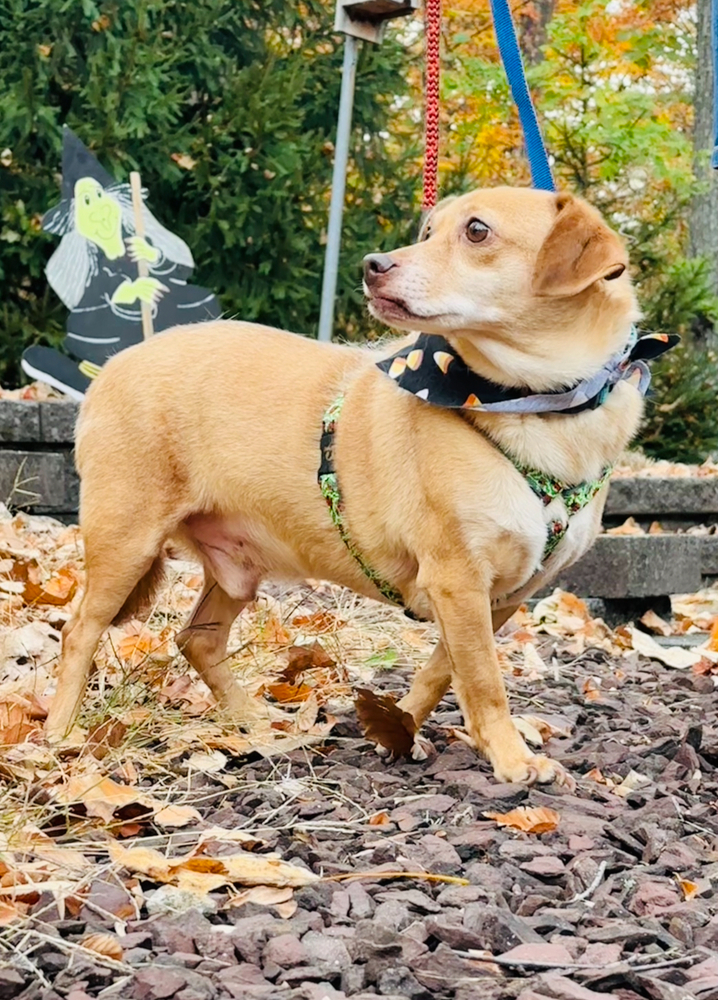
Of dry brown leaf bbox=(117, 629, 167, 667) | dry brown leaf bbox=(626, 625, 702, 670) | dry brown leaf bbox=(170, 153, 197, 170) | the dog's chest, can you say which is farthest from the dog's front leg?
dry brown leaf bbox=(170, 153, 197, 170)

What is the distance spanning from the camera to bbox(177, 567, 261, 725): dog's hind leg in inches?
151

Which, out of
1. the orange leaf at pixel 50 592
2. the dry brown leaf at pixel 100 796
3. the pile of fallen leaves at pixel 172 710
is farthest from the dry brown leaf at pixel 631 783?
the orange leaf at pixel 50 592

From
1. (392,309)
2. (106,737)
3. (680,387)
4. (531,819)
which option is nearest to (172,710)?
(106,737)

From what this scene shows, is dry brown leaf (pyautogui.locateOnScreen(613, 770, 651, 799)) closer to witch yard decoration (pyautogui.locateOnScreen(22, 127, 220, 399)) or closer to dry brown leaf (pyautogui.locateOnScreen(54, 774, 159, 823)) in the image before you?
dry brown leaf (pyautogui.locateOnScreen(54, 774, 159, 823))

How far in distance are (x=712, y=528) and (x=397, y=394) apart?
472 centimetres

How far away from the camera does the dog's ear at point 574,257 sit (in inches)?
123

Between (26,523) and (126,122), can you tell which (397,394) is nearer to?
(26,523)

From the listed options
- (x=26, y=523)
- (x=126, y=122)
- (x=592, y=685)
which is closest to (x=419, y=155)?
(x=126, y=122)

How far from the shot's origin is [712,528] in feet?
25.1

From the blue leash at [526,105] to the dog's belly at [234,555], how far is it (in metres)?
1.38

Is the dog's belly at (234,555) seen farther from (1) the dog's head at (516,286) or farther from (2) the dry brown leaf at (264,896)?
(2) the dry brown leaf at (264,896)

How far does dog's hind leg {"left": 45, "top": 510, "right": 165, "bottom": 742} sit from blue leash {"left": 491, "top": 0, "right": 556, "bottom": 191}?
5.14ft

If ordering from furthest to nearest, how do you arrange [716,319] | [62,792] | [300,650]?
1. [716,319]
2. [300,650]
3. [62,792]

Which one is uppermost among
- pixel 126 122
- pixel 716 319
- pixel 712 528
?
pixel 126 122
